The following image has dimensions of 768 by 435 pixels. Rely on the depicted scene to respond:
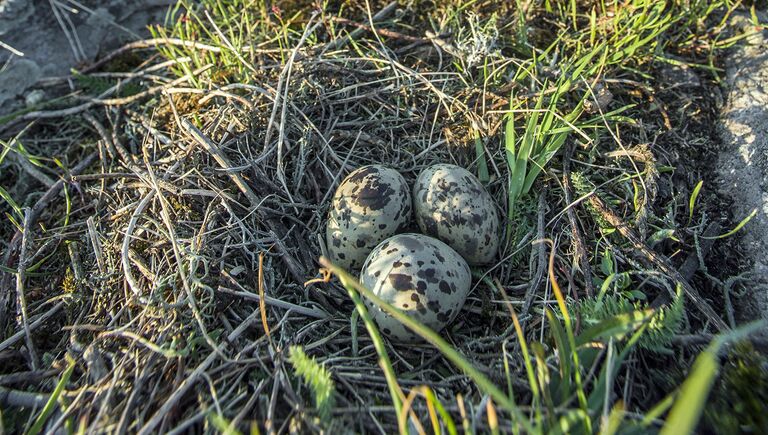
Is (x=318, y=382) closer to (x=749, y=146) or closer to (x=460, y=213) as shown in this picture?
(x=460, y=213)

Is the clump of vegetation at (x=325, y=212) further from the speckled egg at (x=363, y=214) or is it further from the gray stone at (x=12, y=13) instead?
the gray stone at (x=12, y=13)

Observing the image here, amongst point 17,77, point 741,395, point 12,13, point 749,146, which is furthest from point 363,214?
point 12,13

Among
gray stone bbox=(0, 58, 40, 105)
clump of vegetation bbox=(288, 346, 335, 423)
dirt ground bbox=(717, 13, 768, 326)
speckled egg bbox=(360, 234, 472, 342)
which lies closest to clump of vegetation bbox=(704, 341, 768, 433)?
Result: dirt ground bbox=(717, 13, 768, 326)

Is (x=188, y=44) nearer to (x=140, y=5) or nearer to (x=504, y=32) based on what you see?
(x=140, y=5)

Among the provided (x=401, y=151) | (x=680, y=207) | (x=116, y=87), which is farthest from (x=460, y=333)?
(x=116, y=87)

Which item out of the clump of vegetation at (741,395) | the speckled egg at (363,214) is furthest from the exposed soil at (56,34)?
the clump of vegetation at (741,395)

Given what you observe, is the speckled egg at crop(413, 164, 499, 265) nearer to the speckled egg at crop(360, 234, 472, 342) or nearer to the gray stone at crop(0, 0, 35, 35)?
the speckled egg at crop(360, 234, 472, 342)
